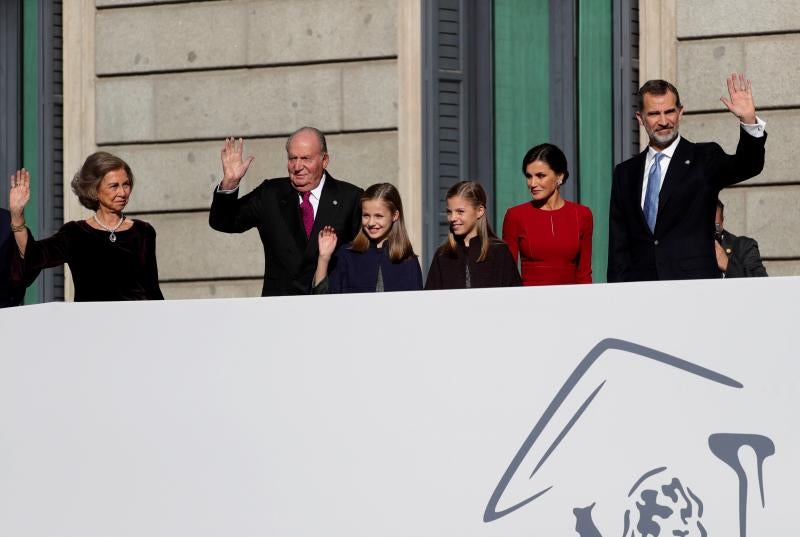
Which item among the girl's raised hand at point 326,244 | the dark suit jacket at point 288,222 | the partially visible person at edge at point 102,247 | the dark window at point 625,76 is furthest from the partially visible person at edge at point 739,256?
the partially visible person at edge at point 102,247

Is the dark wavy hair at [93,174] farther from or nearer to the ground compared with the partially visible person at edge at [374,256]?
farther from the ground

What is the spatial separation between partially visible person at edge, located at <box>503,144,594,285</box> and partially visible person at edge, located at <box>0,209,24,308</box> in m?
2.50

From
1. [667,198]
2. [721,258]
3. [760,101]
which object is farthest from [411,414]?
[760,101]

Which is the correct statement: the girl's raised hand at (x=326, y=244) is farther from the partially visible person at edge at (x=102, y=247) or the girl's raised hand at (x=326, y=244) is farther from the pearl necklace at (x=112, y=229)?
the pearl necklace at (x=112, y=229)

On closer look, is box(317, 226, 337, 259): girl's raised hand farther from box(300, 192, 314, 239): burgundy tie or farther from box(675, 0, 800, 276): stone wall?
box(675, 0, 800, 276): stone wall

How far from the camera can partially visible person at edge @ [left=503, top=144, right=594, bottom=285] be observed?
8.09 m

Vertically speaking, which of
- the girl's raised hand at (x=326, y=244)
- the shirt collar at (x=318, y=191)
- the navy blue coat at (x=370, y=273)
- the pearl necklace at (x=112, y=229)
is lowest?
the navy blue coat at (x=370, y=273)

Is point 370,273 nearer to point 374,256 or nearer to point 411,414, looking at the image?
A: point 374,256

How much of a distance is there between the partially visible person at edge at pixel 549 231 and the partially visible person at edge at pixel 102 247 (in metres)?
1.86

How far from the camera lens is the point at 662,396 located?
5.21 metres

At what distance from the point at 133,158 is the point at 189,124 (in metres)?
0.54

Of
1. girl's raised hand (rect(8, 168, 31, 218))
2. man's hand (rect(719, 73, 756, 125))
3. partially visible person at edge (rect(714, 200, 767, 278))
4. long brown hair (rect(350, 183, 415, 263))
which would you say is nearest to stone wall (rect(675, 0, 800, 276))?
partially visible person at edge (rect(714, 200, 767, 278))

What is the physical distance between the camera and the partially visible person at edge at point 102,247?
766cm

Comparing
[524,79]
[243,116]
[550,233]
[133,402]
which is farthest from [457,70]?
[133,402]
